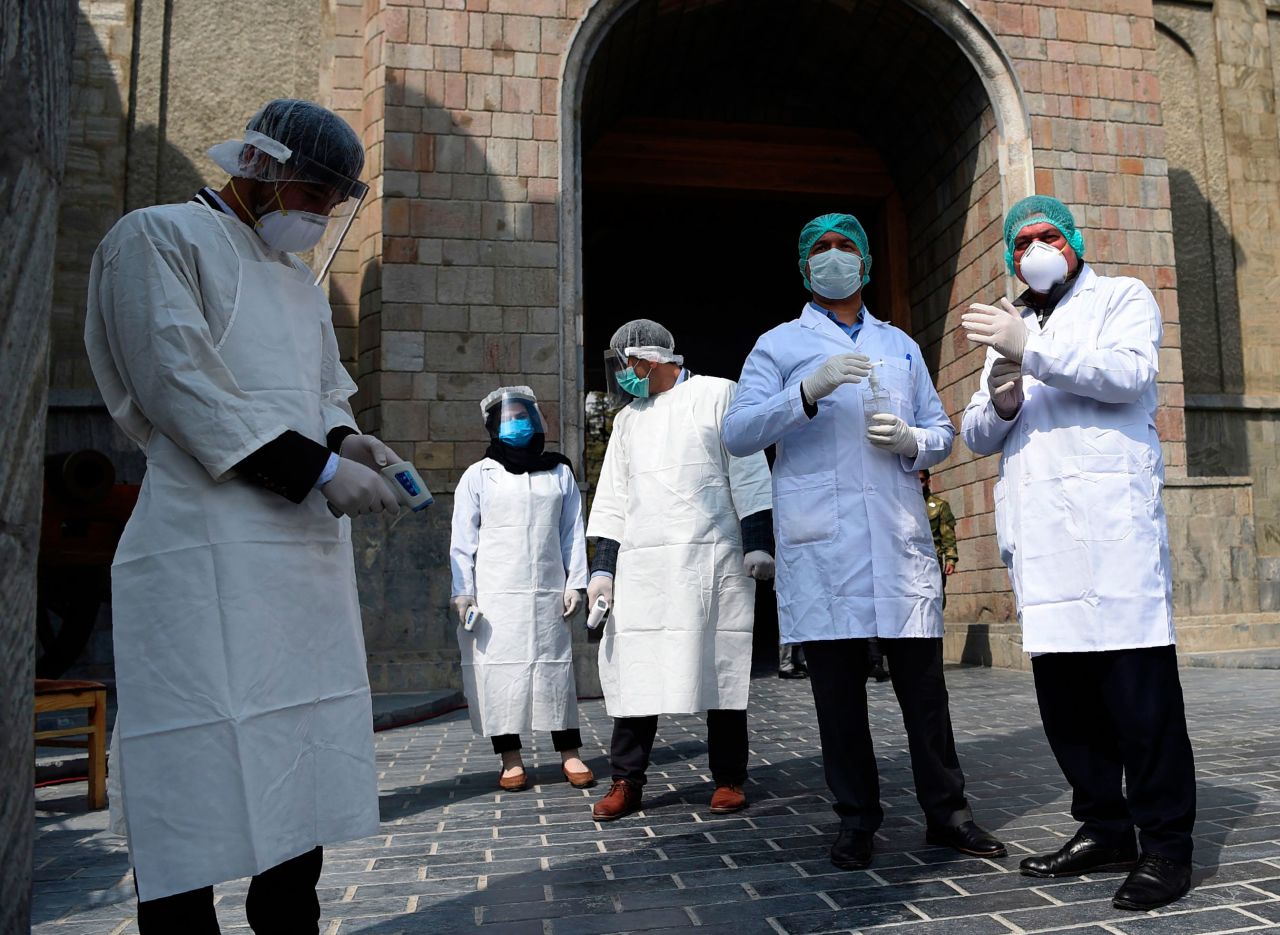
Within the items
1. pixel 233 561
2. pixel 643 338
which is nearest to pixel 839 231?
pixel 643 338

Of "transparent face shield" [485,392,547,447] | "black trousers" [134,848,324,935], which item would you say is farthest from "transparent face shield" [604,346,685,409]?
"black trousers" [134,848,324,935]

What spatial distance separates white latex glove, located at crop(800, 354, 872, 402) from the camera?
336cm

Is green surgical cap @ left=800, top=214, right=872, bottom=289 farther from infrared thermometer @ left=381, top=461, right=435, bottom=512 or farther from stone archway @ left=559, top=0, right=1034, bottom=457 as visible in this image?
stone archway @ left=559, top=0, right=1034, bottom=457

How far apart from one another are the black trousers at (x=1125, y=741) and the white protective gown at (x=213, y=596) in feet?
6.47

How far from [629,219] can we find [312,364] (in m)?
14.8

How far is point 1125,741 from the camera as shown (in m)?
2.89

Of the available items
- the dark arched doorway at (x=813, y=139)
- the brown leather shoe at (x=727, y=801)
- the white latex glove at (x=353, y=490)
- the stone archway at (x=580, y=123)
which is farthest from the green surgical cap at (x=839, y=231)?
the dark arched doorway at (x=813, y=139)

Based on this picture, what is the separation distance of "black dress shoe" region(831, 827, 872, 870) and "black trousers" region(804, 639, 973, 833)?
0.09 feet

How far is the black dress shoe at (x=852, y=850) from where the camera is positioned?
3.16 m

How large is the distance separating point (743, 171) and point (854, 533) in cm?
1081

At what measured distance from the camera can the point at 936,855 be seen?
10.8 ft

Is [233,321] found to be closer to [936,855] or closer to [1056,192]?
[936,855]

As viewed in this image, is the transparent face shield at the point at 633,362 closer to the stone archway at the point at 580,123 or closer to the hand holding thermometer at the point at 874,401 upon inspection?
the hand holding thermometer at the point at 874,401

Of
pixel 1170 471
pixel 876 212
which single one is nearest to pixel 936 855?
Answer: pixel 1170 471
